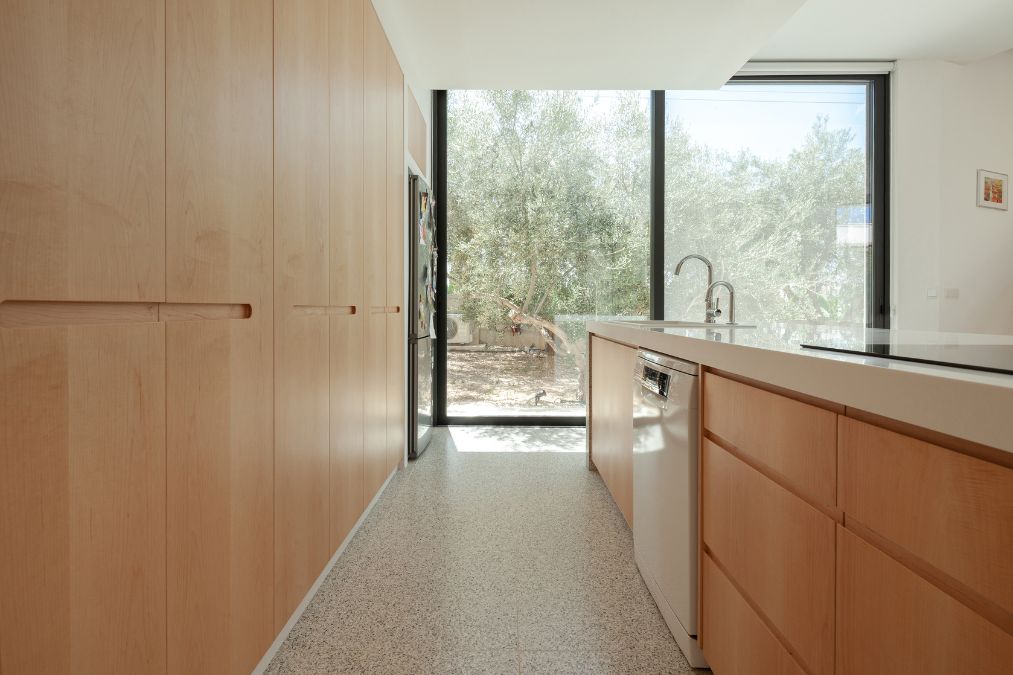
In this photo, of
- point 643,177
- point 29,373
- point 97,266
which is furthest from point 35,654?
point 643,177

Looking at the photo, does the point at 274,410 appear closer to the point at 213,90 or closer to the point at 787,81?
the point at 213,90

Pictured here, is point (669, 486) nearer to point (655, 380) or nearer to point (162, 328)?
point (655, 380)

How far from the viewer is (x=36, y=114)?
0.67 metres

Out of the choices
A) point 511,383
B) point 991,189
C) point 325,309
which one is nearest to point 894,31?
point 991,189

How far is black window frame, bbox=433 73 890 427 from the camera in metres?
4.13

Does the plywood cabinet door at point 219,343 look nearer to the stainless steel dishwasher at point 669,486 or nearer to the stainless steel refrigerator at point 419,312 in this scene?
the stainless steel dishwasher at point 669,486

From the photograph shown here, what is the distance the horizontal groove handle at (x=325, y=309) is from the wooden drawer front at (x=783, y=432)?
3.84ft

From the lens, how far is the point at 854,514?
0.74 metres

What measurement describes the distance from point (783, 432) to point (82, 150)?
117cm

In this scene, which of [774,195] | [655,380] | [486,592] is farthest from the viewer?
[774,195]

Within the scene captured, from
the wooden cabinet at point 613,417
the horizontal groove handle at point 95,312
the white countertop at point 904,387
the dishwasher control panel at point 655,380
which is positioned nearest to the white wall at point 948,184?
the wooden cabinet at point 613,417

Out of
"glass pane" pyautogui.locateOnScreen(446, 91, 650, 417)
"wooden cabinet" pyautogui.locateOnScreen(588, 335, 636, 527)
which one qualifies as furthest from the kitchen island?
"glass pane" pyautogui.locateOnScreen(446, 91, 650, 417)

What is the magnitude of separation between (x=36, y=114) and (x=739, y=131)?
14.7 ft

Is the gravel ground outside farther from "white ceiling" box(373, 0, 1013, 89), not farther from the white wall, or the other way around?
the white wall
